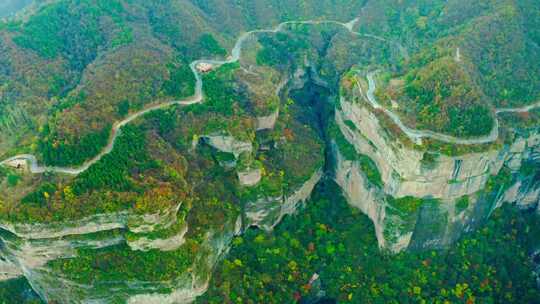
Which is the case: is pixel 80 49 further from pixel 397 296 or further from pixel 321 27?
pixel 397 296

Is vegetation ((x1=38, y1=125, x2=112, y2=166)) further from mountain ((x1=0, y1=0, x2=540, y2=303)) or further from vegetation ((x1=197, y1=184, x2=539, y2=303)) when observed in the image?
vegetation ((x1=197, y1=184, x2=539, y2=303))

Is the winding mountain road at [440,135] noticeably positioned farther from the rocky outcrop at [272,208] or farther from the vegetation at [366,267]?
the rocky outcrop at [272,208]

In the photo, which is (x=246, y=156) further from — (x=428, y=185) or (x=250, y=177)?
(x=428, y=185)

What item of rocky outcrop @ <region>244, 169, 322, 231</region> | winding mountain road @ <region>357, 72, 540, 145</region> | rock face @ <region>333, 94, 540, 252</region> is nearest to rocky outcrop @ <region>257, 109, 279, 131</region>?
rocky outcrop @ <region>244, 169, 322, 231</region>

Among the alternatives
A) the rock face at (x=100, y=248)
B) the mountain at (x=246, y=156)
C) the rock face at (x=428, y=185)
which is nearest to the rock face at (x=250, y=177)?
the mountain at (x=246, y=156)

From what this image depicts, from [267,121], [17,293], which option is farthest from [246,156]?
[17,293]
